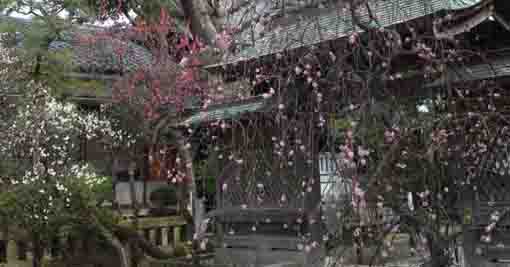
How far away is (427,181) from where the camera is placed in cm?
584

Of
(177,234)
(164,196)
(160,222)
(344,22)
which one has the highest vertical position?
(344,22)

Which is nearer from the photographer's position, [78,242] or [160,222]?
[78,242]

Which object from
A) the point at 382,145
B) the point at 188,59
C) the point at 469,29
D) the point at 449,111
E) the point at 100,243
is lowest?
the point at 100,243

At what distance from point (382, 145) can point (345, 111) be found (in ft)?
1.83

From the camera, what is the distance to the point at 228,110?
316 inches

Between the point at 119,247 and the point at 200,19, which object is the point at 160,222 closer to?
the point at 119,247

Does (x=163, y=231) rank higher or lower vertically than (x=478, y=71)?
lower

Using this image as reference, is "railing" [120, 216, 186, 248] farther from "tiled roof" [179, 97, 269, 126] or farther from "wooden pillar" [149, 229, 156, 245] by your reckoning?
"tiled roof" [179, 97, 269, 126]

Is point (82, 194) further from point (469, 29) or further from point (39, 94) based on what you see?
point (469, 29)

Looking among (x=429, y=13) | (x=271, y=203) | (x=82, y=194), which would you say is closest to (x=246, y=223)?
(x=271, y=203)

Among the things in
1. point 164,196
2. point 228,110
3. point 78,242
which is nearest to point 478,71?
point 228,110

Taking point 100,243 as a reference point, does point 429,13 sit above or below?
above

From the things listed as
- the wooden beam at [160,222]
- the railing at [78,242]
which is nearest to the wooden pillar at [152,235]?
the railing at [78,242]

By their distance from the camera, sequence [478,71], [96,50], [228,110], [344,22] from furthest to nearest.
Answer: [96,50] → [228,110] → [344,22] → [478,71]
